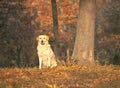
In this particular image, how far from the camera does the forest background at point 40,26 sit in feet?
A: 107

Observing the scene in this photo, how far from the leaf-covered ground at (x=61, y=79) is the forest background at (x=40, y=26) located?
1611cm

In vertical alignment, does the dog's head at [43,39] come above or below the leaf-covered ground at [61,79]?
above

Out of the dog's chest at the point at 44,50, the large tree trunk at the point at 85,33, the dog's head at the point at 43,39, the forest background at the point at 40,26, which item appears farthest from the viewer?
the forest background at the point at 40,26

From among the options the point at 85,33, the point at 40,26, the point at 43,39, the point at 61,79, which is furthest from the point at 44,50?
the point at 40,26

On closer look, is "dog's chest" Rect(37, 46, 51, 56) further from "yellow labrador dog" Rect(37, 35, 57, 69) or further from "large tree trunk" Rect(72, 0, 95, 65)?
"large tree trunk" Rect(72, 0, 95, 65)

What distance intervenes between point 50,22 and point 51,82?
20.4 meters

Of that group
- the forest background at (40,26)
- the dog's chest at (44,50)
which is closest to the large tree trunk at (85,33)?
the dog's chest at (44,50)

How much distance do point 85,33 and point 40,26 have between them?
548 inches

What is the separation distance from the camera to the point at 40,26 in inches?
1312

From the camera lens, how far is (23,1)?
33.5 metres

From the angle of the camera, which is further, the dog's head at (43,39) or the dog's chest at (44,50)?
the dog's head at (43,39)

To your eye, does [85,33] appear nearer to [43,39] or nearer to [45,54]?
[43,39]

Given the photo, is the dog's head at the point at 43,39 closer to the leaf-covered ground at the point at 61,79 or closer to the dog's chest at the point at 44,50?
the dog's chest at the point at 44,50

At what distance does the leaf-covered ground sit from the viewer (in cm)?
1266
